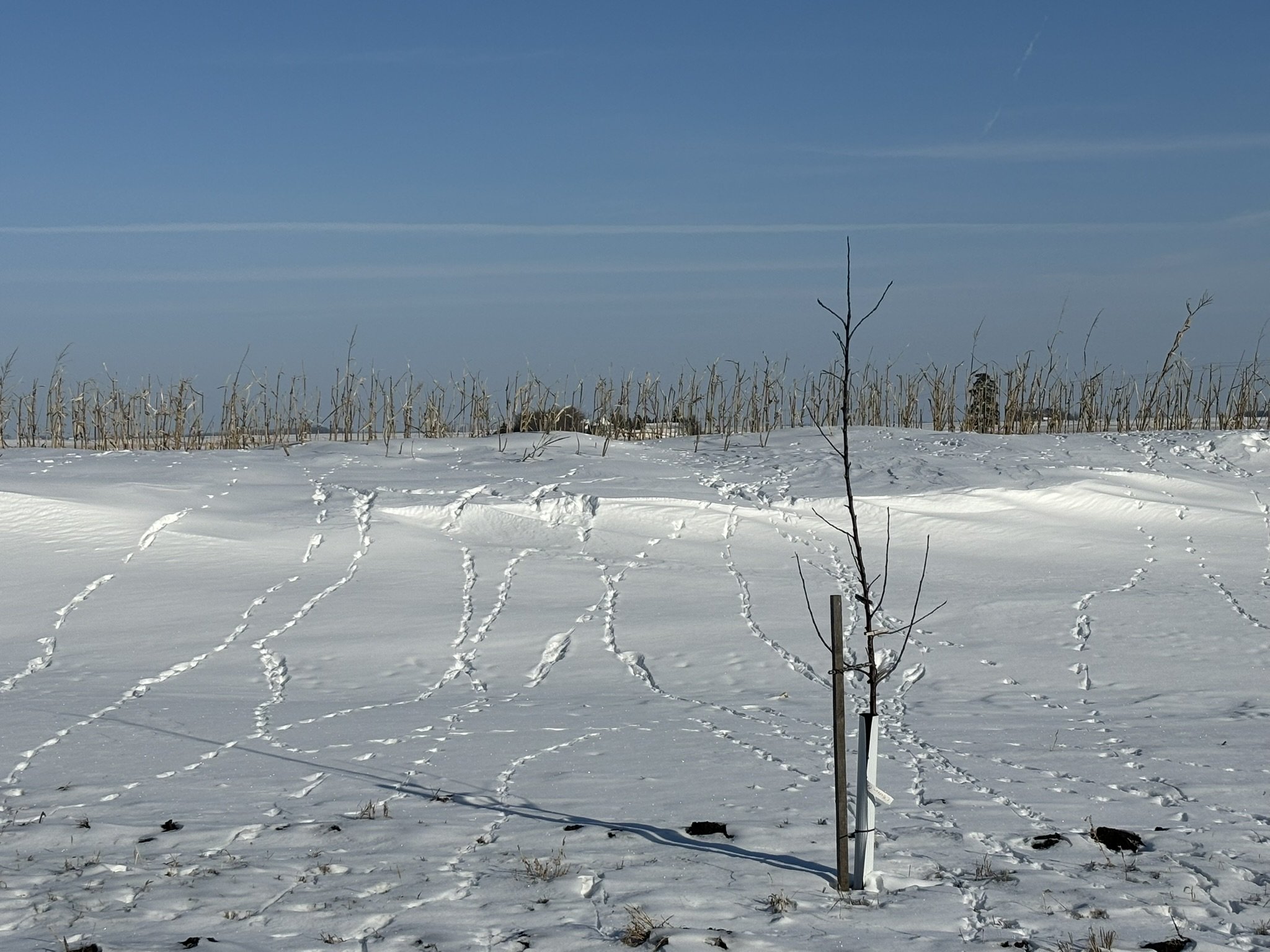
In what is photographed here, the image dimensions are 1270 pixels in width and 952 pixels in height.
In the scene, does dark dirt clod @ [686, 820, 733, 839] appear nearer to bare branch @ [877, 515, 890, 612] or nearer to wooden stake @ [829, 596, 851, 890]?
wooden stake @ [829, 596, 851, 890]

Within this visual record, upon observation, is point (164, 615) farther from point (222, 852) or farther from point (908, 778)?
point (908, 778)

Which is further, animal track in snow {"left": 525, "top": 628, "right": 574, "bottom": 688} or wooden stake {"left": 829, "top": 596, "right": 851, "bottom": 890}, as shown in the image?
animal track in snow {"left": 525, "top": 628, "right": 574, "bottom": 688}

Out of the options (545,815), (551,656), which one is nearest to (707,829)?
(545,815)

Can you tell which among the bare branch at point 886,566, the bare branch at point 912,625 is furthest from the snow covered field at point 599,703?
the bare branch at point 886,566

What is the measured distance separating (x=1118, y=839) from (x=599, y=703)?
259cm

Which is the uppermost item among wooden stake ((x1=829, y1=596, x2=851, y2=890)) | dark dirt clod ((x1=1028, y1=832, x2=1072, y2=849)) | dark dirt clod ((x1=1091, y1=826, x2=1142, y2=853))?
wooden stake ((x1=829, y1=596, x2=851, y2=890))

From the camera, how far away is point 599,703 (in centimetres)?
533

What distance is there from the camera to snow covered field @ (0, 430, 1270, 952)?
2.88m

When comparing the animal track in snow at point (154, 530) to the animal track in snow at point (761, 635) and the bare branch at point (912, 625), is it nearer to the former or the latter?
the animal track in snow at point (761, 635)

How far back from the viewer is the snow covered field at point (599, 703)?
288 cm

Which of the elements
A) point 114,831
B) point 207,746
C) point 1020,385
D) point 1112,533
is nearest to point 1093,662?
point 1112,533

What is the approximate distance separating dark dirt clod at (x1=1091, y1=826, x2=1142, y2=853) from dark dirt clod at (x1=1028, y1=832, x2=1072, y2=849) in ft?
0.30

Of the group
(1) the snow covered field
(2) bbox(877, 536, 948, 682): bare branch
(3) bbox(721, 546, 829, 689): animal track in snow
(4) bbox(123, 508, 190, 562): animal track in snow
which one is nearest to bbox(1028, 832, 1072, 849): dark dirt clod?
(1) the snow covered field

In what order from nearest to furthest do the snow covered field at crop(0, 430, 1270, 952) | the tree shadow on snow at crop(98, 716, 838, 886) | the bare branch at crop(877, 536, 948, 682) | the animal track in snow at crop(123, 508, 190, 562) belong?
the snow covered field at crop(0, 430, 1270, 952) → the bare branch at crop(877, 536, 948, 682) → the tree shadow on snow at crop(98, 716, 838, 886) → the animal track in snow at crop(123, 508, 190, 562)
